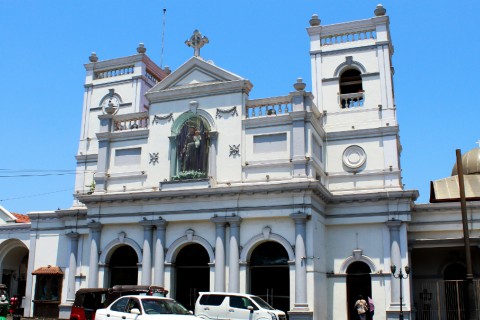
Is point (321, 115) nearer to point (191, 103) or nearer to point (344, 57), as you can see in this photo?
point (344, 57)

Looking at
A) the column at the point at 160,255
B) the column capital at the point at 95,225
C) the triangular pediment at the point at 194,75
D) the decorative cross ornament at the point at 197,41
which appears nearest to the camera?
the column at the point at 160,255

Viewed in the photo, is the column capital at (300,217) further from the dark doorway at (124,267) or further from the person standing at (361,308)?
the dark doorway at (124,267)

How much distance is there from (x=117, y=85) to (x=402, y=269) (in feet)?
71.4

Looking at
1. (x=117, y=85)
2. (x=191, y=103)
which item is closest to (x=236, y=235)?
(x=191, y=103)

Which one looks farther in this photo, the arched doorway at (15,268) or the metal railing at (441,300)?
the arched doorway at (15,268)

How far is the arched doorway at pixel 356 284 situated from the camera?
28.8 meters

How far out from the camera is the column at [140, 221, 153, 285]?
95.6ft

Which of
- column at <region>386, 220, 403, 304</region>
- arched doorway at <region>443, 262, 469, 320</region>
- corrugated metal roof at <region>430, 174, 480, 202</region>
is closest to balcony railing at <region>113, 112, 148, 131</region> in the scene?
column at <region>386, 220, 403, 304</region>

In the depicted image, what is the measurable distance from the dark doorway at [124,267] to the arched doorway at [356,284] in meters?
11.7

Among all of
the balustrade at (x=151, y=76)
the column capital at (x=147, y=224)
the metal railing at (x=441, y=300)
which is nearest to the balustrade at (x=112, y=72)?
the balustrade at (x=151, y=76)

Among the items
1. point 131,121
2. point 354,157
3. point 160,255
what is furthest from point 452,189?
point 131,121

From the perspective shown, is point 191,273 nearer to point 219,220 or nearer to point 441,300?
point 219,220

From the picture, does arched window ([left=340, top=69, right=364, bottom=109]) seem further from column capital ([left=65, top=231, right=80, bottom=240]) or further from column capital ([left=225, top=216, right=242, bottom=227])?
column capital ([left=65, top=231, right=80, bottom=240])

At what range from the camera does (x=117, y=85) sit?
37406mm
